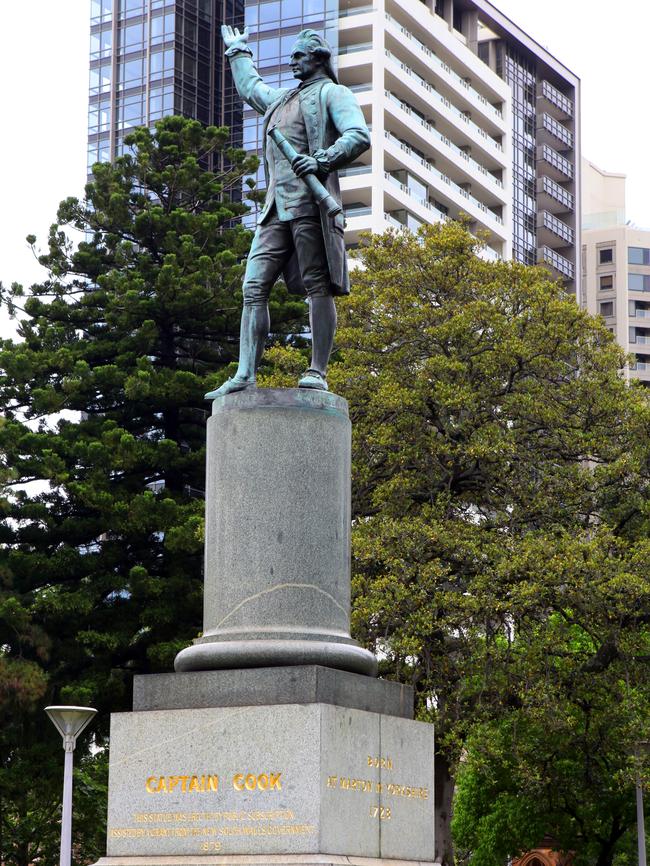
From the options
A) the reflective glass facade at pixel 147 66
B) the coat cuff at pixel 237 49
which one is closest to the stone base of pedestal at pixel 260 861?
the coat cuff at pixel 237 49

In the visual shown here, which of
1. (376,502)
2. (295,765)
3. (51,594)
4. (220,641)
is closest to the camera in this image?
(295,765)

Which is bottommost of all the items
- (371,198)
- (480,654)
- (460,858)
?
(460,858)

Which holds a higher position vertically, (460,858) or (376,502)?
(376,502)

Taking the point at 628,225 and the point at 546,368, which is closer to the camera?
the point at 546,368

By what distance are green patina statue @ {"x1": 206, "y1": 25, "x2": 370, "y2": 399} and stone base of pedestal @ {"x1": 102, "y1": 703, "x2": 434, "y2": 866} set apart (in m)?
2.89

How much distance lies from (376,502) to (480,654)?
150 inches

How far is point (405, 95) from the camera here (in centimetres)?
9075

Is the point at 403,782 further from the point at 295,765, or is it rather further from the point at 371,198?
the point at 371,198

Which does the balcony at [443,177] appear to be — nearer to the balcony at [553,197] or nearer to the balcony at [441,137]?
the balcony at [441,137]

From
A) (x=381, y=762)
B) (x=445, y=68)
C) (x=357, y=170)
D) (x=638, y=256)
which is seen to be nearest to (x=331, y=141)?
(x=381, y=762)

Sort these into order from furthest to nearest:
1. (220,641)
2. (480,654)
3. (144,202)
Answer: (144,202), (480,654), (220,641)

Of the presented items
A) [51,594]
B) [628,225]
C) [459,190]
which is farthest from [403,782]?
[628,225]

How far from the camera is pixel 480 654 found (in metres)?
Result: 28.8

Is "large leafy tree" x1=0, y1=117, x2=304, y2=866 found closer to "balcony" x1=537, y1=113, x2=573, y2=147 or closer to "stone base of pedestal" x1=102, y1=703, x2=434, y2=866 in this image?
"stone base of pedestal" x1=102, y1=703, x2=434, y2=866
